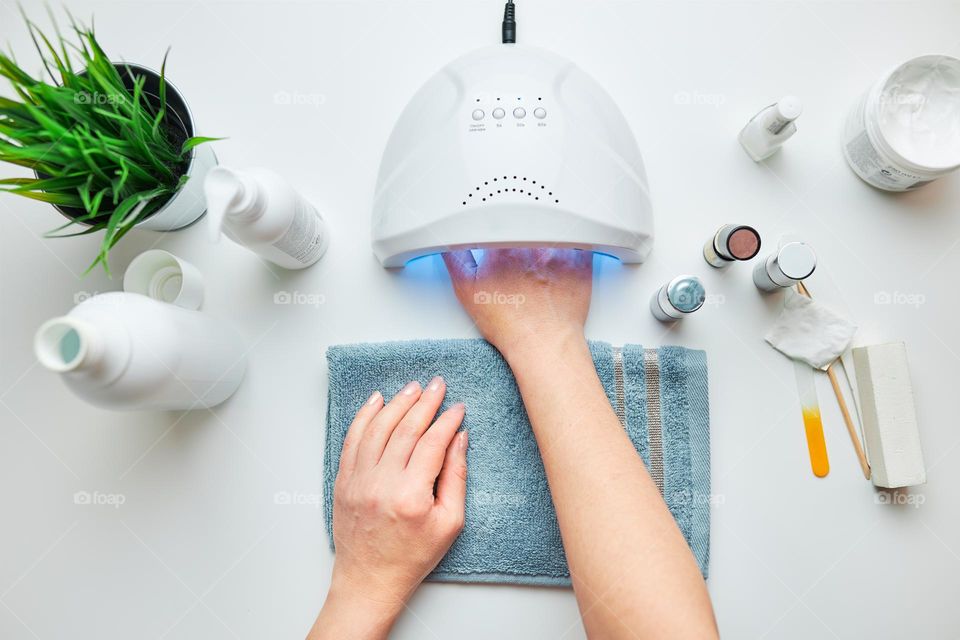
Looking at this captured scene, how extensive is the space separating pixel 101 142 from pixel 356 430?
0.35 m

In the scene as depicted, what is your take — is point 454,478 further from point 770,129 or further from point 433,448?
point 770,129

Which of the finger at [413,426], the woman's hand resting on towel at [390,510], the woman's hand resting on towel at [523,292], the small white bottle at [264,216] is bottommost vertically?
the woman's hand resting on towel at [390,510]

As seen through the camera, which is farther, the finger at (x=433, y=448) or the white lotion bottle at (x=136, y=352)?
the finger at (x=433, y=448)

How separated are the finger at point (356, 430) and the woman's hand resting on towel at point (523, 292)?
14 cm

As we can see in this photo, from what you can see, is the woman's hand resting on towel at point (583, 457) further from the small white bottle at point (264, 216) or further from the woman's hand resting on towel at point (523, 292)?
the small white bottle at point (264, 216)

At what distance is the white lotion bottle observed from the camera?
0.40 m

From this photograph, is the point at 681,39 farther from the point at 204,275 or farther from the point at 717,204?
the point at 204,275

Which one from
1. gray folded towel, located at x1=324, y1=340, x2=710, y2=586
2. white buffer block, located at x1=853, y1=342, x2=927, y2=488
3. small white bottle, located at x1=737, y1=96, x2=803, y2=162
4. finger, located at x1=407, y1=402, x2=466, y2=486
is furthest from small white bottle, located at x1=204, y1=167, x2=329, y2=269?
white buffer block, located at x1=853, y1=342, x2=927, y2=488

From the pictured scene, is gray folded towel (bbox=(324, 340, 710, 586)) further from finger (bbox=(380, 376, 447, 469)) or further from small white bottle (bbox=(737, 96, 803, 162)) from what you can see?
small white bottle (bbox=(737, 96, 803, 162))

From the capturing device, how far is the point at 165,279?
1.98 feet

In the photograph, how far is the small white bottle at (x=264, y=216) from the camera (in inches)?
17.6

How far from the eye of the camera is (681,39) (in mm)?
667

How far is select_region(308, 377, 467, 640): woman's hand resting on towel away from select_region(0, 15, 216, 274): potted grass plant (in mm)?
297

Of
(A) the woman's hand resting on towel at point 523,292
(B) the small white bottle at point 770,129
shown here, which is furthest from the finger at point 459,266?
(B) the small white bottle at point 770,129
